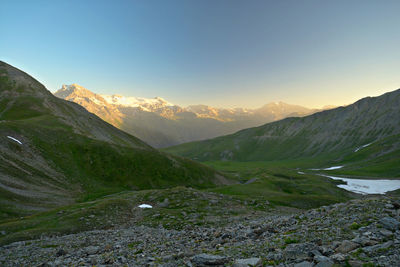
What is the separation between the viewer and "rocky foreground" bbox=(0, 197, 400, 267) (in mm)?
11469

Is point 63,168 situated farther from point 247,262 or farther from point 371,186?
point 371,186

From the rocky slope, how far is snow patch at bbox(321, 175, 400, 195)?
59333mm

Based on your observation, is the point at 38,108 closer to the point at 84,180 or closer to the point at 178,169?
the point at 84,180

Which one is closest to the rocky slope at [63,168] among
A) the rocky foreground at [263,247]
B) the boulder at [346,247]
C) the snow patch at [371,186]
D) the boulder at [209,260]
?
the rocky foreground at [263,247]

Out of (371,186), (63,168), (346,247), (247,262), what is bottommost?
(371,186)

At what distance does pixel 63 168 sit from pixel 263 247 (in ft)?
246

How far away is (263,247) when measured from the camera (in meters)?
14.9

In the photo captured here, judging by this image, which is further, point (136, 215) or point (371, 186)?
point (371, 186)

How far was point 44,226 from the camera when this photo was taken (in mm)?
34156

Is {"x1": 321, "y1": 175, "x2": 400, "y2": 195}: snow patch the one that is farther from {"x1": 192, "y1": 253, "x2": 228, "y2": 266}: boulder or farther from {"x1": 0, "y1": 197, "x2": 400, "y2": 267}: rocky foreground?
{"x1": 192, "y1": 253, "x2": 228, "y2": 266}: boulder

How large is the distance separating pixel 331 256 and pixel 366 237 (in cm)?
390

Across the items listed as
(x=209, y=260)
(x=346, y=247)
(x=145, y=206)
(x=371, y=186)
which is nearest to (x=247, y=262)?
(x=209, y=260)

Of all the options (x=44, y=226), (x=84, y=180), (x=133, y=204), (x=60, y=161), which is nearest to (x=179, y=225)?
(x=133, y=204)

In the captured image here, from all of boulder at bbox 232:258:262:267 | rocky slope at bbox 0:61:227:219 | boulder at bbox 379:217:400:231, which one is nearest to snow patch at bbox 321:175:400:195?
rocky slope at bbox 0:61:227:219
